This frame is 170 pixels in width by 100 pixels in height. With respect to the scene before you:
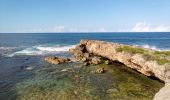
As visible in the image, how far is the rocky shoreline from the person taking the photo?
2900 cm

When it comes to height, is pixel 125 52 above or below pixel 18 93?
above

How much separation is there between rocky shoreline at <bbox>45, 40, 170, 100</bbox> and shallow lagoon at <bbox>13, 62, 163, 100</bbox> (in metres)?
1.24

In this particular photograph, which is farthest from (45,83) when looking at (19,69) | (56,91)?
(19,69)

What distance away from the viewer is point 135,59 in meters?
35.7

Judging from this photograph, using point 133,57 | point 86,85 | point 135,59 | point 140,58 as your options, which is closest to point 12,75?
point 86,85

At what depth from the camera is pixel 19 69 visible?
40844 millimetres

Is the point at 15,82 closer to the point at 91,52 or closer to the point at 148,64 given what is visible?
the point at 148,64

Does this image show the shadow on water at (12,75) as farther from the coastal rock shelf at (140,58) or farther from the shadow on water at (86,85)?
the coastal rock shelf at (140,58)

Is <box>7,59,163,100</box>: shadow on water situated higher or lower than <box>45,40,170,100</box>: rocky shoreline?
lower

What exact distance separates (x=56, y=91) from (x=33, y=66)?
1751 centimetres

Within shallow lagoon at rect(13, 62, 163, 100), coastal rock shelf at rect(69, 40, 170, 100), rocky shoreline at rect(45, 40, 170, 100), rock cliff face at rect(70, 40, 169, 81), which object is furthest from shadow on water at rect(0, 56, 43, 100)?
rock cliff face at rect(70, 40, 169, 81)

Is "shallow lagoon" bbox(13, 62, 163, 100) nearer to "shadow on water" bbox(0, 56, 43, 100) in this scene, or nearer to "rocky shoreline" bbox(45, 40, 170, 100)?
"shadow on water" bbox(0, 56, 43, 100)

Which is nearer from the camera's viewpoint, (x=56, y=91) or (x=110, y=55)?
(x=56, y=91)

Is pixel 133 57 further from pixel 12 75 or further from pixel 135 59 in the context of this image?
pixel 12 75
